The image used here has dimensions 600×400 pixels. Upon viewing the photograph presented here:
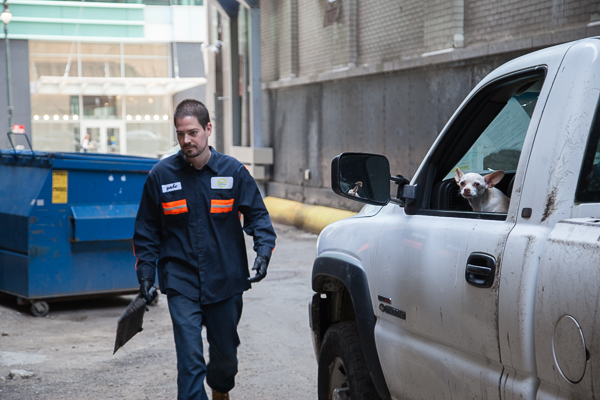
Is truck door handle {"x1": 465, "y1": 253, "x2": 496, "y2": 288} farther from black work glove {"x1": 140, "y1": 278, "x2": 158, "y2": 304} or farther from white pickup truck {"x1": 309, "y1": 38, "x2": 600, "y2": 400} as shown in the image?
black work glove {"x1": 140, "y1": 278, "x2": 158, "y2": 304}

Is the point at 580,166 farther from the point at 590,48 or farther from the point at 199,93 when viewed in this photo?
the point at 199,93

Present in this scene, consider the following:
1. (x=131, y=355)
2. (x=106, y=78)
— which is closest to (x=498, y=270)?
(x=131, y=355)

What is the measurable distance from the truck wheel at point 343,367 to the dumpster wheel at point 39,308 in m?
4.79

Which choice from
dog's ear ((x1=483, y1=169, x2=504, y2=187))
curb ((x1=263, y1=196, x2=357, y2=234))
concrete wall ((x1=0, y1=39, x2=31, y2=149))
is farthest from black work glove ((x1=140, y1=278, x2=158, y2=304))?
concrete wall ((x1=0, y1=39, x2=31, y2=149))

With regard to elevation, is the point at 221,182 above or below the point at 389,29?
below

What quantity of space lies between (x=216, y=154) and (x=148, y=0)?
39288mm

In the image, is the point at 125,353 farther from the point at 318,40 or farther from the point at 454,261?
the point at 318,40

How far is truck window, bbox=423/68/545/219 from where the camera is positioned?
283cm

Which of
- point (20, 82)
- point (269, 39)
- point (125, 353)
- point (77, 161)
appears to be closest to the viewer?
point (125, 353)

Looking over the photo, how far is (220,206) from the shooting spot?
3.96m

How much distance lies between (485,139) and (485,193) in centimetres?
34

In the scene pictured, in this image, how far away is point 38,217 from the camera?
741 centimetres

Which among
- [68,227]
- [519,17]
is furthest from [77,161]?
[519,17]

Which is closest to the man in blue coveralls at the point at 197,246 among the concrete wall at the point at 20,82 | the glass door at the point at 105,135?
the concrete wall at the point at 20,82
